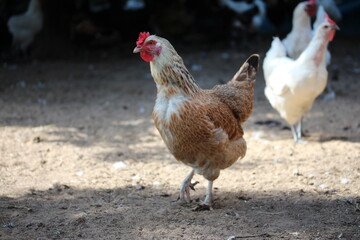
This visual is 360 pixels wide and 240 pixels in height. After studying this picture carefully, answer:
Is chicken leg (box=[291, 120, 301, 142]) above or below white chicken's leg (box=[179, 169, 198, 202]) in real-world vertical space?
above

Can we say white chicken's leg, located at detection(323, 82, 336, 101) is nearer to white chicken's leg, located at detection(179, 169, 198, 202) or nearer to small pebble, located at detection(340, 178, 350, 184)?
small pebble, located at detection(340, 178, 350, 184)

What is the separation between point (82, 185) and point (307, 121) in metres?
3.59

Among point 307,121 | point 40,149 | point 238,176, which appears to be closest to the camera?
point 238,176

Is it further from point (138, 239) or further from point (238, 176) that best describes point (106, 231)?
point (238, 176)

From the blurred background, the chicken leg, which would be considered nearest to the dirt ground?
the chicken leg

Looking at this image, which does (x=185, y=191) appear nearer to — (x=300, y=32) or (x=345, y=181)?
(x=345, y=181)

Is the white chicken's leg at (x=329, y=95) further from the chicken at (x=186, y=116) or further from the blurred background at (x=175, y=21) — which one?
the chicken at (x=186, y=116)

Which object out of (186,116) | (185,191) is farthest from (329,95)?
(186,116)

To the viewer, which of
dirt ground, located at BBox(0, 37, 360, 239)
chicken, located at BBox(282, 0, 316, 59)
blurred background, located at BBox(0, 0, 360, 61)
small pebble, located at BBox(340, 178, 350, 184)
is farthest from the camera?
blurred background, located at BBox(0, 0, 360, 61)

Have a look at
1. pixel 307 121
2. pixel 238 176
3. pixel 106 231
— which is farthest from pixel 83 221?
pixel 307 121

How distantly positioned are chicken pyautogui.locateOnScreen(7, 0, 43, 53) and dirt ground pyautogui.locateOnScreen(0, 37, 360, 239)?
59.4 inches

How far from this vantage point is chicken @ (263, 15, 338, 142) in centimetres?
554

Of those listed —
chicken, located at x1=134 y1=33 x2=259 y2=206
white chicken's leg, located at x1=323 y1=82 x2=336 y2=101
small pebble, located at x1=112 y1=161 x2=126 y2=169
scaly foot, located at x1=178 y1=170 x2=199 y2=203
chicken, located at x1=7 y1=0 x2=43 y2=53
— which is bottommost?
small pebble, located at x1=112 y1=161 x2=126 y2=169

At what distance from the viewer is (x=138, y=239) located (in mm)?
3428
